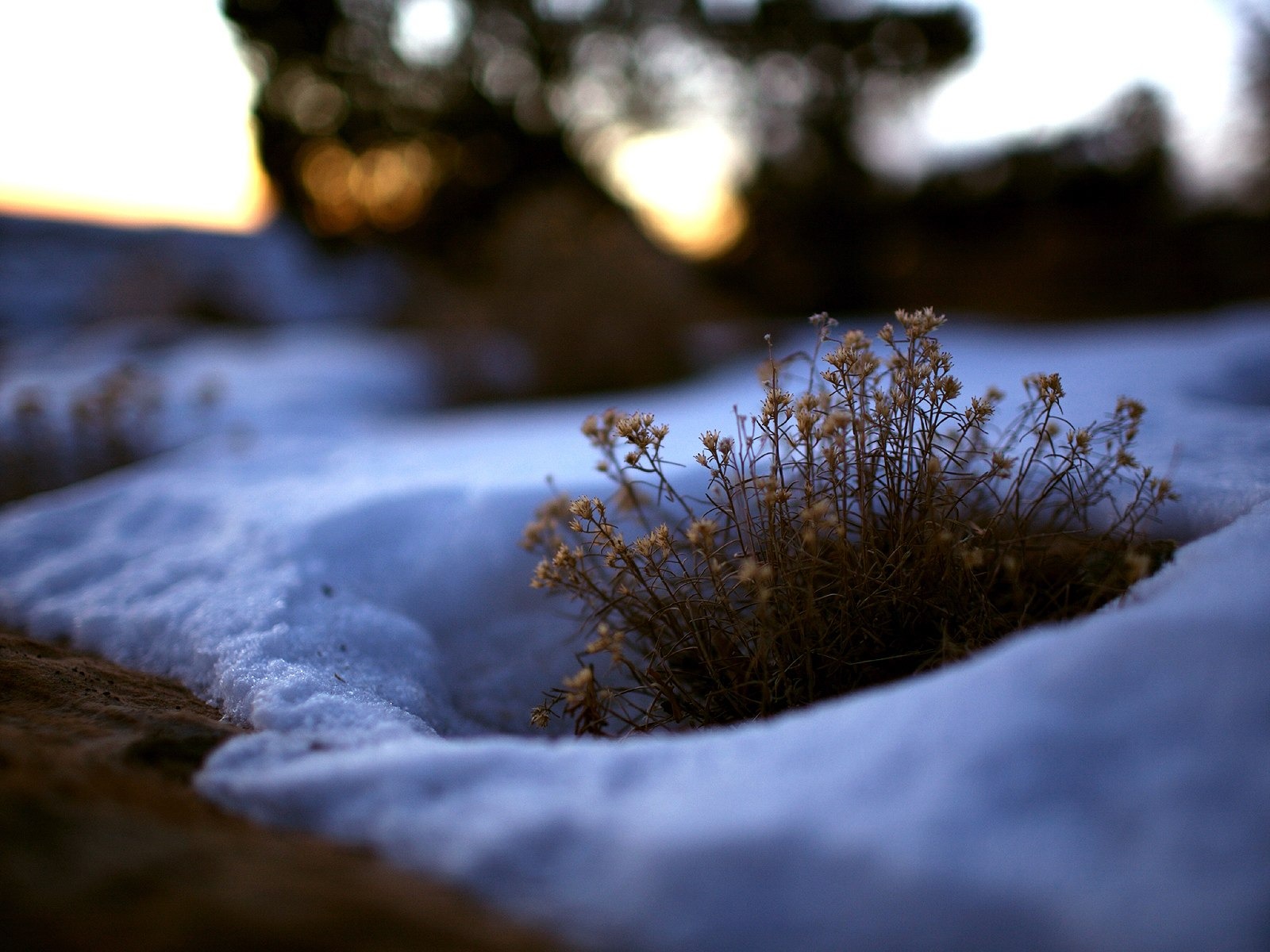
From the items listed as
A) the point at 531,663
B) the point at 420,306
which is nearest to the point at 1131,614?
the point at 531,663

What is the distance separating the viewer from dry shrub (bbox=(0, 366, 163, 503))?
11.9 ft

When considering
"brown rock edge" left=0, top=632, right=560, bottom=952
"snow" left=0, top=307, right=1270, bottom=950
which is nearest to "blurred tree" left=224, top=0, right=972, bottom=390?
"snow" left=0, top=307, right=1270, bottom=950

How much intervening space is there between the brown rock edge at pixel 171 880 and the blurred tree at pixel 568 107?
32.7 feet

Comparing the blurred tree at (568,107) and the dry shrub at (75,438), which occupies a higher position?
the blurred tree at (568,107)

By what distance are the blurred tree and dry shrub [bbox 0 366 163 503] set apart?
6.88 meters

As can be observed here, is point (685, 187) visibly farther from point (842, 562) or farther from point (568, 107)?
point (842, 562)

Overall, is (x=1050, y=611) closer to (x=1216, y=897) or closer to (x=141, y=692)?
(x=1216, y=897)

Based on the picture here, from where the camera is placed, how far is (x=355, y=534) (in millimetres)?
2232

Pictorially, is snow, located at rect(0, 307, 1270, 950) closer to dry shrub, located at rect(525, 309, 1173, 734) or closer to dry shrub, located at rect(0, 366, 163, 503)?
dry shrub, located at rect(525, 309, 1173, 734)

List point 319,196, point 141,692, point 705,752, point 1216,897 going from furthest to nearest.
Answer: point 319,196, point 141,692, point 705,752, point 1216,897

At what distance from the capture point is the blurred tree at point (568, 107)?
10.8m

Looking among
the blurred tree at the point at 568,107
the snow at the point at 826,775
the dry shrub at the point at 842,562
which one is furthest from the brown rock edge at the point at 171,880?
the blurred tree at the point at 568,107

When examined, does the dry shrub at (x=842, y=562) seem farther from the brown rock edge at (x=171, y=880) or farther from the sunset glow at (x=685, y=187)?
the sunset glow at (x=685, y=187)

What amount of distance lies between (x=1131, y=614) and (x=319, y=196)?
41.9ft
